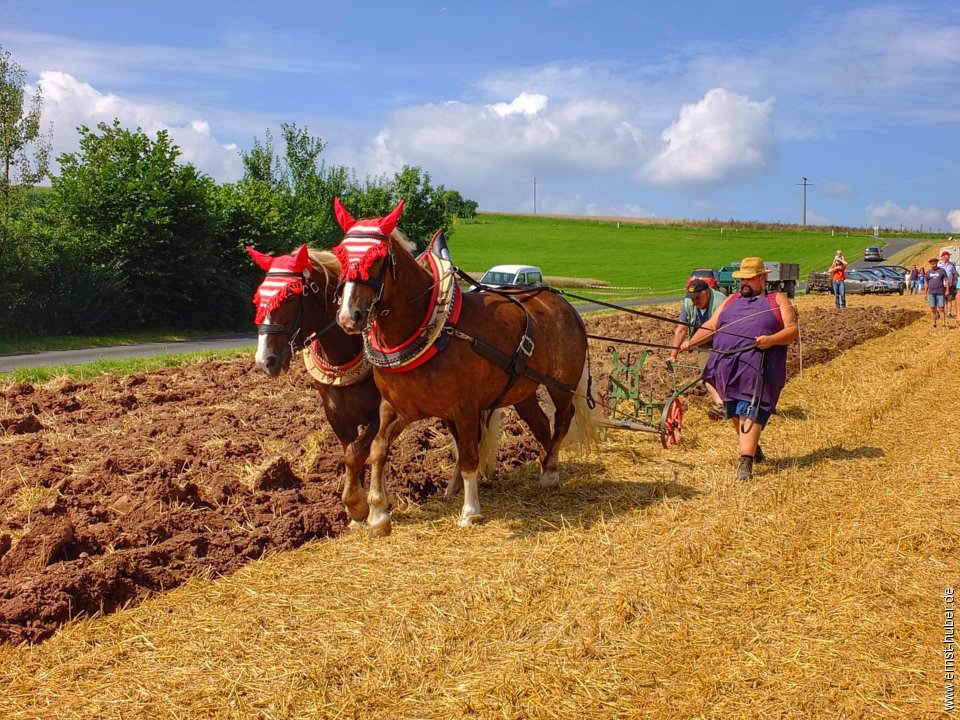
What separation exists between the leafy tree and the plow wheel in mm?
17841

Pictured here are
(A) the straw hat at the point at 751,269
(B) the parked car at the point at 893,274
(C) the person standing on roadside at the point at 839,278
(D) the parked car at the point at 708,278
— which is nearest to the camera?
(A) the straw hat at the point at 751,269

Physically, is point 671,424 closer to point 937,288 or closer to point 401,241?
point 401,241

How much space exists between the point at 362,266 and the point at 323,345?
948 mm

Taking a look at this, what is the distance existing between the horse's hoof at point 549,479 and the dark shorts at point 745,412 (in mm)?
1858

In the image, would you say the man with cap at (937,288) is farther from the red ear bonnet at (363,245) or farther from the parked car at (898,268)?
the parked car at (898,268)

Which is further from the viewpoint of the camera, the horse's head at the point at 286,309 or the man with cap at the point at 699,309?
the man with cap at the point at 699,309

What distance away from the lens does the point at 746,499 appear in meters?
6.40

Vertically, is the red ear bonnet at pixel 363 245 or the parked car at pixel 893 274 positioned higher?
the red ear bonnet at pixel 363 245

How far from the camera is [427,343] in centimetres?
546

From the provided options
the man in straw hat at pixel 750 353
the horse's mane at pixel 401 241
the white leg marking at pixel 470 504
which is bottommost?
the white leg marking at pixel 470 504

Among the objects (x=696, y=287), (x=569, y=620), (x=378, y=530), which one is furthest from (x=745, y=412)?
(x=569, y=620)

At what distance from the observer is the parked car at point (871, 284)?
37625mm

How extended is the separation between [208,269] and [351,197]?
1665cm

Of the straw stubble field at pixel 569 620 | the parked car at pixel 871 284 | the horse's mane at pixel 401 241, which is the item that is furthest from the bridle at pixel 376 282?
the parked car at pixel 871 284
